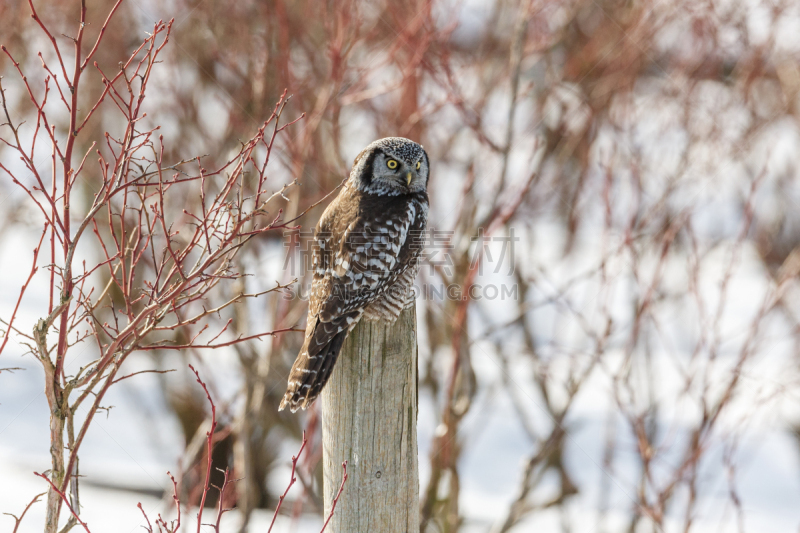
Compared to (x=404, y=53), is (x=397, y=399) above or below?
below

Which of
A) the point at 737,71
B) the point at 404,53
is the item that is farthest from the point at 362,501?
the point at 737,71

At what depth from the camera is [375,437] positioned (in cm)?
232

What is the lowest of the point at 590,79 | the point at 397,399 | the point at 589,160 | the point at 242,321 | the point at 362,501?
the point at 362,501

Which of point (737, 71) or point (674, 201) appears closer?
point (674, 201)

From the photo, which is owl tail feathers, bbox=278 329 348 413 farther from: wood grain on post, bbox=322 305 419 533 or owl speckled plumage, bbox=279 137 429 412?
wood grain on post, bbox=322 305 419 533

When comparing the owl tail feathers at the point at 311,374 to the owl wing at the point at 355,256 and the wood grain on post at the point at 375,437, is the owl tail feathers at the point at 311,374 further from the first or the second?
the wood grain on post at the point at 375,437

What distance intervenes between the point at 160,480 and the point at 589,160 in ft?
20.1

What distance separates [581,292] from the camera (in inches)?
427

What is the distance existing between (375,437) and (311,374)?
1.46 ft

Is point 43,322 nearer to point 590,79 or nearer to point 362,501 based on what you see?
point 362,501

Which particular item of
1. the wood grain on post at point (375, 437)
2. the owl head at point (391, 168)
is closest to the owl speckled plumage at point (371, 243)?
the owl head at point (391, 168)

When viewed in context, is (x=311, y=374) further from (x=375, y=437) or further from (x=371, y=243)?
(x=371, y=243)

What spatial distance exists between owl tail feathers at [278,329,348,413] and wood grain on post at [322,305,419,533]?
0.15 meters

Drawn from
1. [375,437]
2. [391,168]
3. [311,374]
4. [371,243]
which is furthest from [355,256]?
[375,437]
